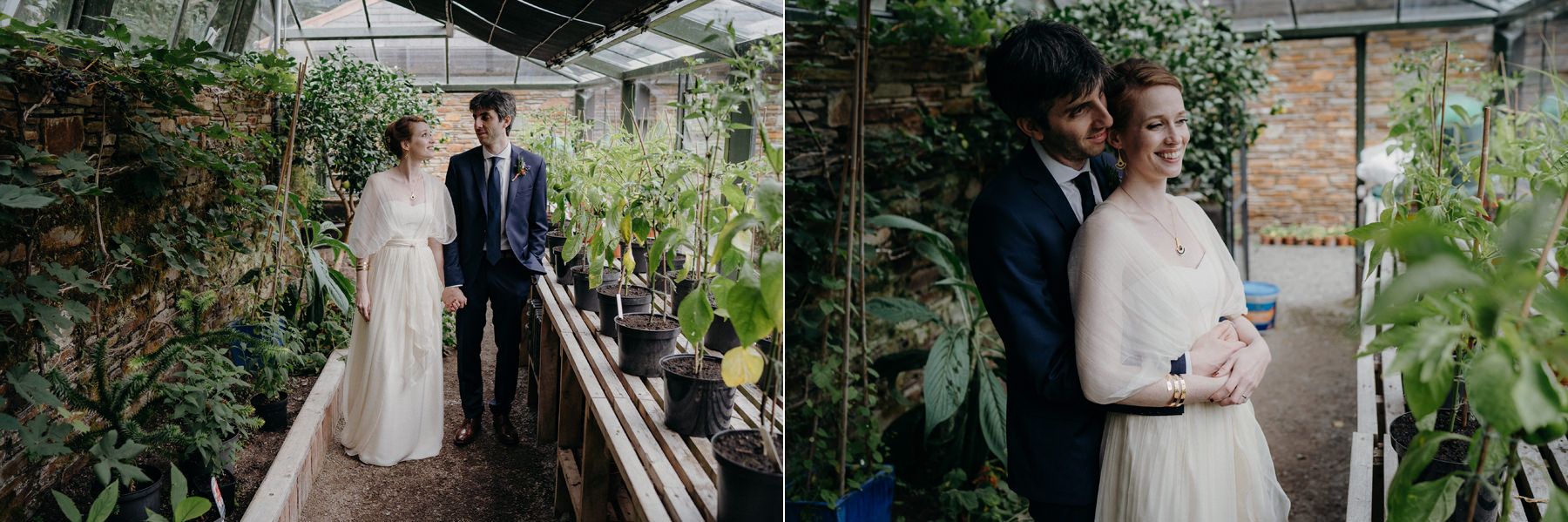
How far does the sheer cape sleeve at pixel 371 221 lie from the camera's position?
6.20ft

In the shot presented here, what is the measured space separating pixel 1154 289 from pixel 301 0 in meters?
1.73

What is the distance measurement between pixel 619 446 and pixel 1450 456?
166cm

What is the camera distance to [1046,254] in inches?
54.0

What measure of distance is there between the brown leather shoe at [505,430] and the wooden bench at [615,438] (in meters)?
0.07

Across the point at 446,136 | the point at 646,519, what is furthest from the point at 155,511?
the point at 646,519

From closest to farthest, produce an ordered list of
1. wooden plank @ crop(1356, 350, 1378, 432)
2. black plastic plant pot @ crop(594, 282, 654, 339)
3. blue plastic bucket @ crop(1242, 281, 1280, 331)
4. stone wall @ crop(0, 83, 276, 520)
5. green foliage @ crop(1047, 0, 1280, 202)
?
stone wall @ crop(0, 83, 276, 520)
black plastic plant pot @ crop(594, 282, 654, 339)
wooden plank @ crop(1356, 350, 1378, 432)
green foliage @ crop(1047, 0, 1280, 202)
blue plastic bucket @ crop(1242, 281, 1280, 331)

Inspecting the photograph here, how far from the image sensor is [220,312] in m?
2.64

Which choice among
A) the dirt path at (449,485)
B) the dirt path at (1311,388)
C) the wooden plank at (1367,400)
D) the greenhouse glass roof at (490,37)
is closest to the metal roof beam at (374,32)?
the greenhouse glass roof at (490,37)

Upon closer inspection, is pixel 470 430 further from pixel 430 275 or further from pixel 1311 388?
pixel 1311 388

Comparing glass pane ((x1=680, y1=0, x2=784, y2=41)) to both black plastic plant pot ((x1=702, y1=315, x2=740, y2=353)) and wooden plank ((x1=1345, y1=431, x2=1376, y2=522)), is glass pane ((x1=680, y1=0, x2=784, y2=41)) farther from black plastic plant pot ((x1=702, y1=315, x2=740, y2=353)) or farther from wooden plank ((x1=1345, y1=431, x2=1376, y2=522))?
wooden plank ((x1=1345, y1=431, x2=1376, y2=522))

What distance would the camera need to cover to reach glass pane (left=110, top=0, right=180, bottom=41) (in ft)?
7.20

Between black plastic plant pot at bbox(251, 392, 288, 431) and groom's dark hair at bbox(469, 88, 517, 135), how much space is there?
116cm

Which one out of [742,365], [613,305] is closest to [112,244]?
[613,305]

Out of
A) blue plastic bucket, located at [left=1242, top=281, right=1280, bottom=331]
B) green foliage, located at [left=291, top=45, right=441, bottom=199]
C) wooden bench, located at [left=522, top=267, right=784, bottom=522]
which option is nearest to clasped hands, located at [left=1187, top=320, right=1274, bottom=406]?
wooden bench, located at [left=522, top=267, right=784, bottom=522]
